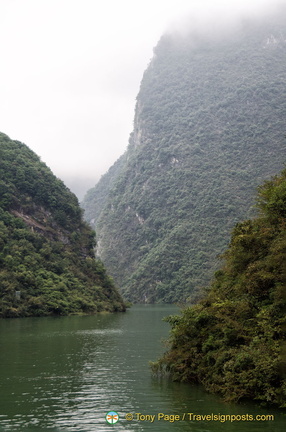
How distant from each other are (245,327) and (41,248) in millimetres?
73786

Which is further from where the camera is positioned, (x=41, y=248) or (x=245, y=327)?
(x=41, y=248)

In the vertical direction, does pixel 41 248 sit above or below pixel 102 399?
above

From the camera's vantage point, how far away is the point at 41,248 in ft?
297

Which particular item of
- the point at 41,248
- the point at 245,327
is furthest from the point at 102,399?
the point at 41,248

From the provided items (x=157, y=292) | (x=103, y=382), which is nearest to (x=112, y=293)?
(x=157, y=292)

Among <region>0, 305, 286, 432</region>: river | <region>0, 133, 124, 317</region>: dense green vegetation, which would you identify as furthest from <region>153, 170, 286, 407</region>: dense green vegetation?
<region>0, 133, 124, 317</region>: dense green vegetation

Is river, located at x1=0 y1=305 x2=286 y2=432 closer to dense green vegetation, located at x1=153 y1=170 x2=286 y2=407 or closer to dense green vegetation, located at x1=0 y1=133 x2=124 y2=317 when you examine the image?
dense green vegetation, located at x1=153 y1=170 x2=286 y2=407

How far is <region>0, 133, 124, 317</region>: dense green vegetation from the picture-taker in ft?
253

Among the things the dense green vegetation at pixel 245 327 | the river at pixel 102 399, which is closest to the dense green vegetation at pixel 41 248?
the river at pixel 102 399

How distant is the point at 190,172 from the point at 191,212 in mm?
21882

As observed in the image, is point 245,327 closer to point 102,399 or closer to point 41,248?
point 102,399

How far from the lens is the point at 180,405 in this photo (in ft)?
59.2

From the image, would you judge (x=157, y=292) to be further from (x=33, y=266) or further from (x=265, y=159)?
(x=33, y=266)

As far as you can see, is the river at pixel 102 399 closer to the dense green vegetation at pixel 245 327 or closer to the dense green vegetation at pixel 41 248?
the dense green vegetation at pixel 245 327
